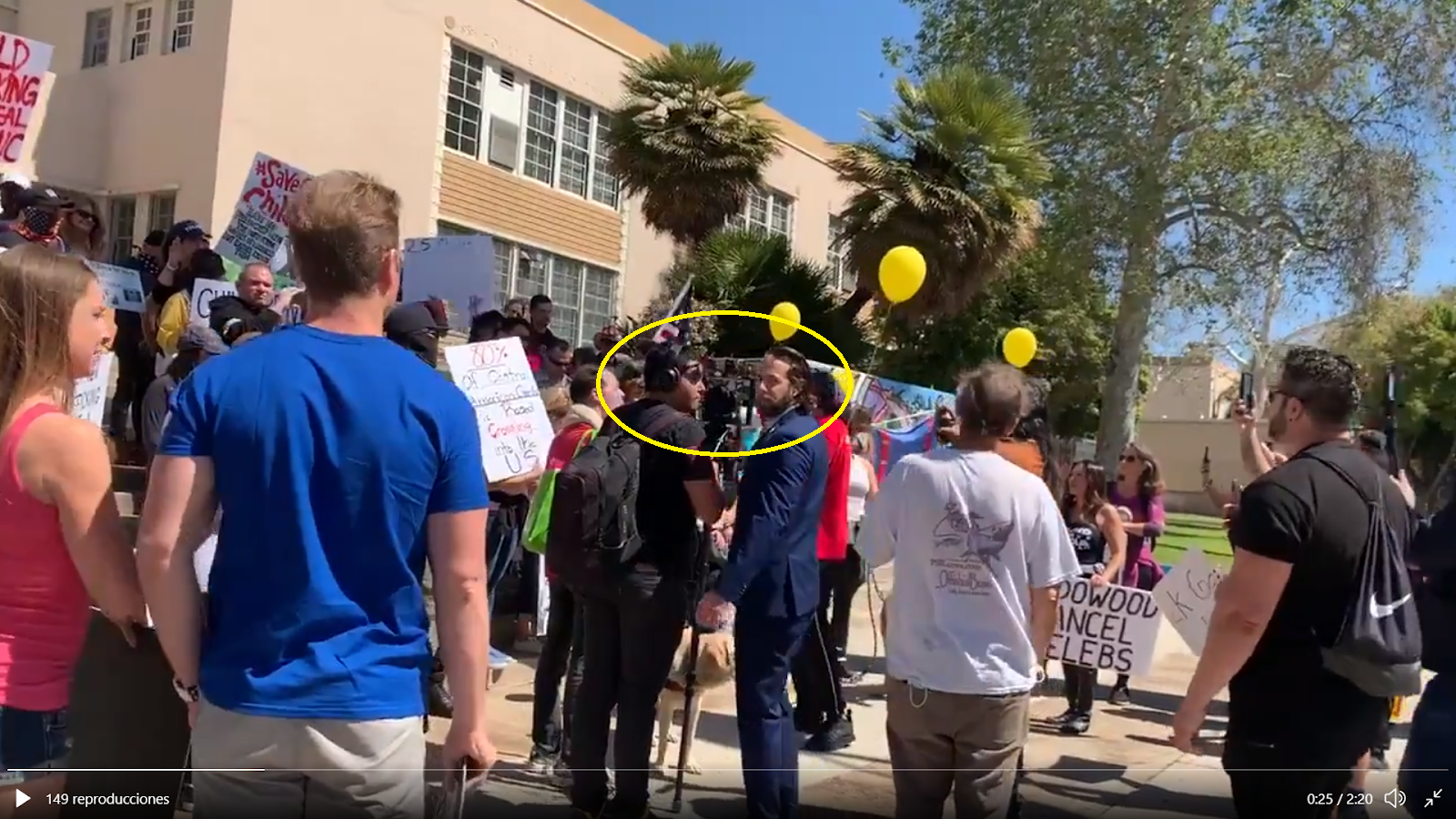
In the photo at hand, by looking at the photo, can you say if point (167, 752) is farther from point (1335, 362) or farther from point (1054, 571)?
point (1335, 362)

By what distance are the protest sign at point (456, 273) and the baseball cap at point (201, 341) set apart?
334 centimetres

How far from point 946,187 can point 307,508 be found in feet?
49.7

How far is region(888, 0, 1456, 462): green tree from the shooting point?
1856cm

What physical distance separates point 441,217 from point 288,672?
1745 centimetres

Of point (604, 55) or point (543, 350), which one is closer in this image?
point (543, 350)

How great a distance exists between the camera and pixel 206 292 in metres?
6.45

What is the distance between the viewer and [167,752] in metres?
3.61

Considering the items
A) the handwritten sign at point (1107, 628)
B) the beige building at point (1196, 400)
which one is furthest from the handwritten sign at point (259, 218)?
the beige building at point (1196, 400)

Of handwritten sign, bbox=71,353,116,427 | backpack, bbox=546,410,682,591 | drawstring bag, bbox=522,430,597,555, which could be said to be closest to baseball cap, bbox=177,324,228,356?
handwritten sign, bbox=71,353,116,427

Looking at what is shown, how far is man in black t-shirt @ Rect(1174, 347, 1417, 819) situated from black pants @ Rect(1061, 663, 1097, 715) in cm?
377

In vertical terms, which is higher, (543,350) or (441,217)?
(441,217)

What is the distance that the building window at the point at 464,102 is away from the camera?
61.9 feet

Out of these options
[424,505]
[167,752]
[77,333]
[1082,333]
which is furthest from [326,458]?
[1082,333]

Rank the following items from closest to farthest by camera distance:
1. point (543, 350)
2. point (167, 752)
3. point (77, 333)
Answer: point (77, 333), point (167, 752), point (543, 350)
